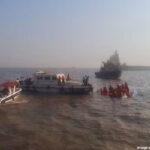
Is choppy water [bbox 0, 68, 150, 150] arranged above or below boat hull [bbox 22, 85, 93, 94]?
below

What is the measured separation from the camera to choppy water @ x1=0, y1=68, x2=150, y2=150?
15.0 meters

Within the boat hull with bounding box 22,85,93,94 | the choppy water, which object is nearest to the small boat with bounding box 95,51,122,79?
the boat hull with bounding box 22,85,93,94

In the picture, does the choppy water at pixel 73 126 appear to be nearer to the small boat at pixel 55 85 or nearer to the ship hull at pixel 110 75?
the small boat at pixel 55 85

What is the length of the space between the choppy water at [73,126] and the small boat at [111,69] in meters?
56.7

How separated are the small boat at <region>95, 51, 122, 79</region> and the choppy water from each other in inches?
2233

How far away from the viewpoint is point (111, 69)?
91.1 m

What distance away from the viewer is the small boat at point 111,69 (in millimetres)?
86312

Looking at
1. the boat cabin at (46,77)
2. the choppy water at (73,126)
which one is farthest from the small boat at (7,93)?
the boat cabin at (46,77)

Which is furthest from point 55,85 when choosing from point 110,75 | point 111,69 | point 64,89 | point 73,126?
point 111,69

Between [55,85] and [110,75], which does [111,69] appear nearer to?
[110,75]

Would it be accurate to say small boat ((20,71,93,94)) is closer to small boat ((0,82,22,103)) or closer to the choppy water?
the choppy water

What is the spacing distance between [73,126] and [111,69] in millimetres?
73883

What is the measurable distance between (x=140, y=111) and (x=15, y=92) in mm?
15492

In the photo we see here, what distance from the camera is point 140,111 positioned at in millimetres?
25906
